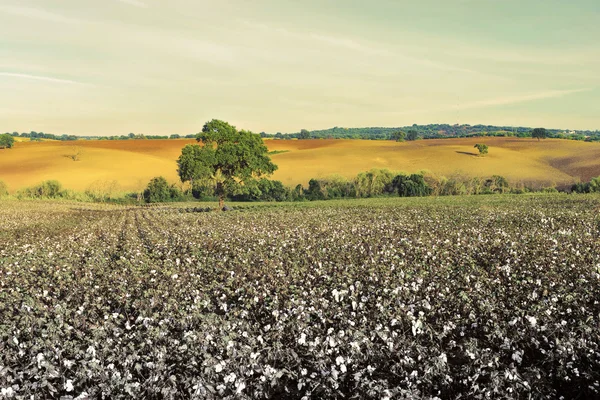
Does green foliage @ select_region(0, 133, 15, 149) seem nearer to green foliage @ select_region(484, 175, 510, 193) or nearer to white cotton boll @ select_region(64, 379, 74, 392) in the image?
green foliage @ select_region(484, 175, 510, 193)

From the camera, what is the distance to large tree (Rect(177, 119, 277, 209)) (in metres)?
46.9

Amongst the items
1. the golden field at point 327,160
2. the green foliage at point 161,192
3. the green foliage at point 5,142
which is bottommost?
the green foliage at point 161,192

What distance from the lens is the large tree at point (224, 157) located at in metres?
46.9

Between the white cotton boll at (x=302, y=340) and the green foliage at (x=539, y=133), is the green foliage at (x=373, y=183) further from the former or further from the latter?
the green foliage at (x=539, y=133)

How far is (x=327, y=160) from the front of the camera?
372 feet

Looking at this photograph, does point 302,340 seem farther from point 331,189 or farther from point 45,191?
point 45,191

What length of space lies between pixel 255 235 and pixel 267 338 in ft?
47.0

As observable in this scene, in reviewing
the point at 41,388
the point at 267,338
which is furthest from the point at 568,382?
the point at 41,388

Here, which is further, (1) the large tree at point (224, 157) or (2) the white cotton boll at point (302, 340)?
(1) the large tree at point (224, 157)

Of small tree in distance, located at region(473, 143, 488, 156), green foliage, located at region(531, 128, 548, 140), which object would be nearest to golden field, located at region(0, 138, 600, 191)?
small tree in distance, located at region(473, 143, 488, 156)

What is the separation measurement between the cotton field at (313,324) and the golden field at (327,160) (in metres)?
78.7

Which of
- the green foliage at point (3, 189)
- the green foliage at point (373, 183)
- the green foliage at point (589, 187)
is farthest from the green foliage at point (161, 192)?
the green foliage at point (589, 187)

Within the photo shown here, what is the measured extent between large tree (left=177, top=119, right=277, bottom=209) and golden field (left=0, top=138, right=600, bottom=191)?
4474 cm

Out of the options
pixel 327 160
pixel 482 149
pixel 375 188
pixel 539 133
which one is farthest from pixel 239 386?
pixel 539 133
